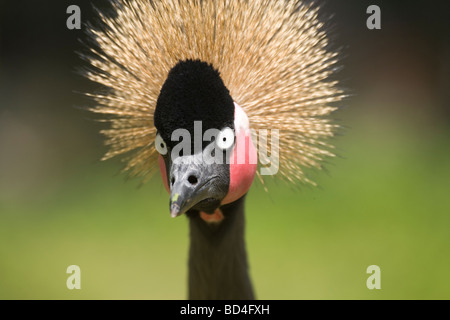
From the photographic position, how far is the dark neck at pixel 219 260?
4.58ft

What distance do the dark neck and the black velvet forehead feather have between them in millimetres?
358

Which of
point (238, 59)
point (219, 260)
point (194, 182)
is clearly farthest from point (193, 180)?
point (219, 260)

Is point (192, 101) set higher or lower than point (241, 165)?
higher

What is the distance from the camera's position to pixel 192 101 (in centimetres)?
105

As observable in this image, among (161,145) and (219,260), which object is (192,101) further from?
(219,260)

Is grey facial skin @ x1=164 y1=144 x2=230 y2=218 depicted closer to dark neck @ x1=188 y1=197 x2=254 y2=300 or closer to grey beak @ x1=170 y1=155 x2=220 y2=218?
grey beak @ x1=170 y1=155 x2=220 y2=218

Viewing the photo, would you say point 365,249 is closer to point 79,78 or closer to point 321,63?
point 321,63

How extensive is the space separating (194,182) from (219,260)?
0.48 meters

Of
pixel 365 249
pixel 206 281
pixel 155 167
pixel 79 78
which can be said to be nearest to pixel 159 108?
pixel 155 167

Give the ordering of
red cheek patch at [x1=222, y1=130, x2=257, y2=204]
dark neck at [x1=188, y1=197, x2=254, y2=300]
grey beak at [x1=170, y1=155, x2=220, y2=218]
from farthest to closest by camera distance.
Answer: dark neck at [x1=188, y1=197, x2=254, y2=300]
red cheek patch at [x1=222, y1=130, x2=257, y2=204]
grey beak at [x1=170, y1=155, x2=220, y2=218]

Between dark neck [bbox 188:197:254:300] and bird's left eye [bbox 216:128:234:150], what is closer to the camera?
bird's left eye [bbox 216:128:234:150]

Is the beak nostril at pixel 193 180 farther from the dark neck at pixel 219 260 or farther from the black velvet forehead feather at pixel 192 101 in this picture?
the dark neck at pixel 219 260

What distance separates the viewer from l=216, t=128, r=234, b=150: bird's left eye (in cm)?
107

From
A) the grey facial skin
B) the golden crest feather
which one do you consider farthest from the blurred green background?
the grey facial skin
